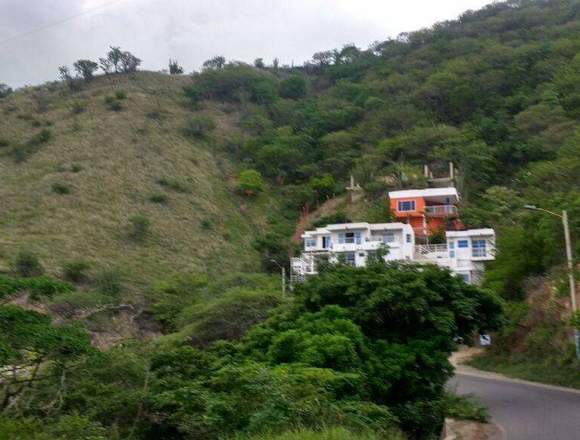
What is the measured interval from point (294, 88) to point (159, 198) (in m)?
32.9

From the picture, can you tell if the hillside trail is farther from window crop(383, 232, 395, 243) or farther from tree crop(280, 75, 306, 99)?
tree crop(280, 75, 306, 99)

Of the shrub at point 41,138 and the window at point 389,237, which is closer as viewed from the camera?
the window at point 389,237

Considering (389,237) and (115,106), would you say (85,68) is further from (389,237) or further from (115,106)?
(389,237)

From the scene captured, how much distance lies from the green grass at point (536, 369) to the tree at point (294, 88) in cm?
5831

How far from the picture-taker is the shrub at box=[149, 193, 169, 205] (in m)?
54.2

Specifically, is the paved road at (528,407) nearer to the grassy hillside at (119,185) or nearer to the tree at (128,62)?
the grassy hillside at (119,185)

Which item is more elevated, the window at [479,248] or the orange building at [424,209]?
the orange building at [424,209]

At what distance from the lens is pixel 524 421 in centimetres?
1598

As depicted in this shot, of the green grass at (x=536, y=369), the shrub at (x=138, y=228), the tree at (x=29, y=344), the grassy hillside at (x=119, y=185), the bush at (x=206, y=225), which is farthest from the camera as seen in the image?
the bush at (x=206, y=225)

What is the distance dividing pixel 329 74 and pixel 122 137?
1353 inches

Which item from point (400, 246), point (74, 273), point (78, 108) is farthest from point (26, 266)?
point (78, 108)

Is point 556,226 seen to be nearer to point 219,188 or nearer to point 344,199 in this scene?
point 344,199

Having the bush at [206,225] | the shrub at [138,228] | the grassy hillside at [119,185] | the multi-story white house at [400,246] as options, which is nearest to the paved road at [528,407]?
the multi-story white house at [400,246]

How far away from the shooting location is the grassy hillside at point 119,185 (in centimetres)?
4544
